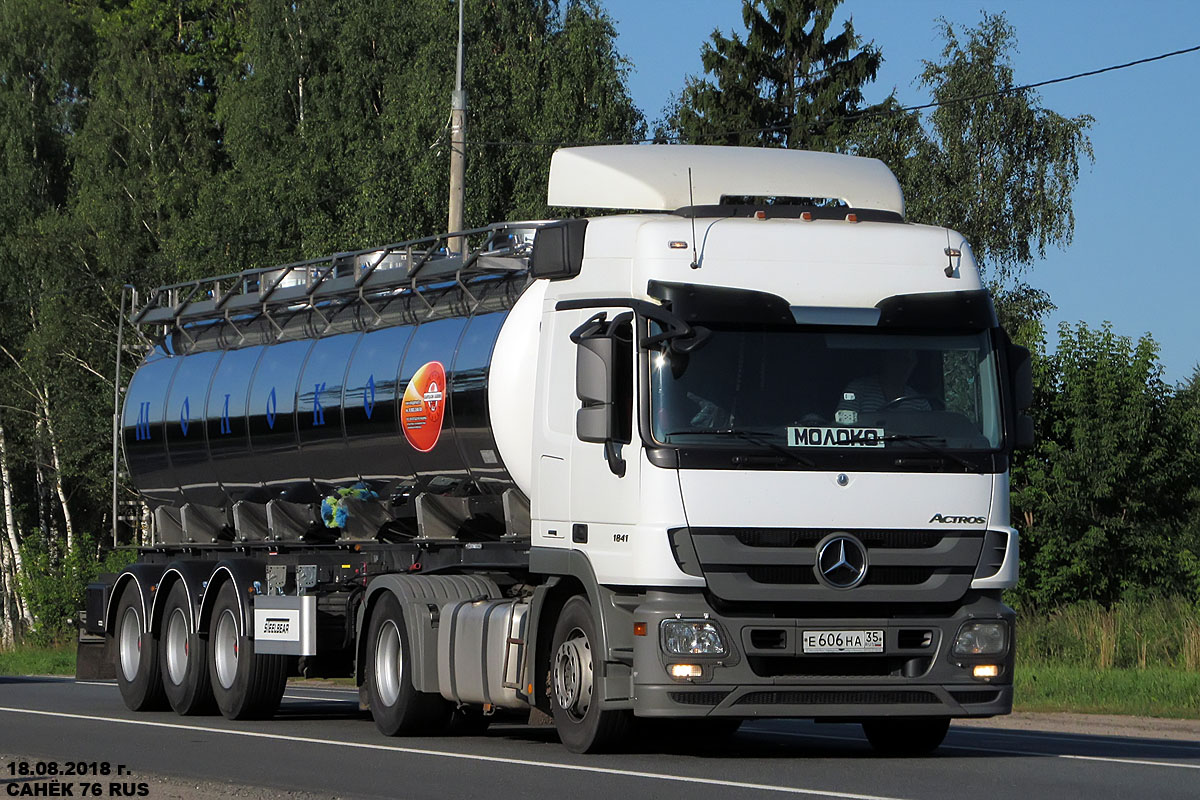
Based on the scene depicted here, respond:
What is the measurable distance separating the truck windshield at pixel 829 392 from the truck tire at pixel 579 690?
1.53m

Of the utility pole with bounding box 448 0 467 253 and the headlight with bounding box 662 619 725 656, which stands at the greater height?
the utility pole with bounding box 448 0 467 253

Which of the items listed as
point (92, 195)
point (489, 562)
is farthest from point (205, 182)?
point (489, 562)

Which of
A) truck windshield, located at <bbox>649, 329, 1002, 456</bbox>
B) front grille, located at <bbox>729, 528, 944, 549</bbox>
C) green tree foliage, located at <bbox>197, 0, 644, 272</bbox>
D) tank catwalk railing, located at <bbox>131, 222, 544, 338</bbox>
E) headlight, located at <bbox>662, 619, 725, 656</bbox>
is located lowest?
headlight, located at <bbox>662, 619, 725, 656</bbox>

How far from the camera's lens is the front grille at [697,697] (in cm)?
1186

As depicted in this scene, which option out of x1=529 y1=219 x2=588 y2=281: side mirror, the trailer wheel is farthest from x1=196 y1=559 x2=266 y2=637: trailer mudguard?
x1=529 y1=219 x2=588 y2=281: side mirror

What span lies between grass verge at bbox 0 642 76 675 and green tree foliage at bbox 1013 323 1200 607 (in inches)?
698

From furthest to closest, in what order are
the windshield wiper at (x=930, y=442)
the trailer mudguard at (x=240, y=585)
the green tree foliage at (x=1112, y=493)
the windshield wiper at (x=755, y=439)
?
the green tree foliage at (x=1112, y=493) < the trailer mudguard at (x=240, y=585) < the windshield wiper at (x=930, y=442) < the windshield wiper at (x=755, y=439)

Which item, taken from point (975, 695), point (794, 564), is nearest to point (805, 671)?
point (794, 564)

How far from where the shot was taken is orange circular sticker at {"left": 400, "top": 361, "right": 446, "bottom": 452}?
15.6 m

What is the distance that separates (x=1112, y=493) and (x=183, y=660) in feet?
66.1

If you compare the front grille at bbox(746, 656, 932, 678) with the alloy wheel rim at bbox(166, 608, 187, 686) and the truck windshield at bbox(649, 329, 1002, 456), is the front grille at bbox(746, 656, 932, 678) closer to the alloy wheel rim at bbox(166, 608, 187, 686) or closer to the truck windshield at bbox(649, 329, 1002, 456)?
the truck windshield at bbox(649, 329, 1002, 456)

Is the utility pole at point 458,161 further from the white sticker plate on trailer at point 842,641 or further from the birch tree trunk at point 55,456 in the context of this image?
the birch tree trunk at point 55,456

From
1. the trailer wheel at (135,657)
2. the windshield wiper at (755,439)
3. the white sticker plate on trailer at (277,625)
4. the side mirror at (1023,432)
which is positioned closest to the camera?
the windshield wiper at (755,439)

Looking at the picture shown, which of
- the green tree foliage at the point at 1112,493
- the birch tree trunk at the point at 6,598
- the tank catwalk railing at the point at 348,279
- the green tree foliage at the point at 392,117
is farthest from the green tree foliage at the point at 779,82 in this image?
the tank catwalk railing at the point at 348,279
